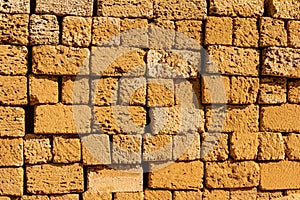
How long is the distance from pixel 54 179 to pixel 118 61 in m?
1.32

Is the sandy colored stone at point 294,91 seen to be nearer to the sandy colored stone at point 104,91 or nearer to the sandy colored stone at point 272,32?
the sandy colored stone at point 272,32

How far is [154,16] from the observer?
5.36 m

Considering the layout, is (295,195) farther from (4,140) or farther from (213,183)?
(4,140)

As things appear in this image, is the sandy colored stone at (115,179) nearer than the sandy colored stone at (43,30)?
No

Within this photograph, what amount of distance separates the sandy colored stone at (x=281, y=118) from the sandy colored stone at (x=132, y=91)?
1309mm

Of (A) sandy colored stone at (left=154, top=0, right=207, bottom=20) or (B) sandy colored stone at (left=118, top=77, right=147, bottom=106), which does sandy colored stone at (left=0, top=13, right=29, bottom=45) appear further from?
(A) sandy colored stone at (left=154, top=0, right=207, bottom=20)

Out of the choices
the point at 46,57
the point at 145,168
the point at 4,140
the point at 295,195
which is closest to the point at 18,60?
the point at 46,57

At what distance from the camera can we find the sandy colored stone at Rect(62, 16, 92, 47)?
5.18 m

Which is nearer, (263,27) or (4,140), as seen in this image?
(4,140)

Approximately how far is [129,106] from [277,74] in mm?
1608

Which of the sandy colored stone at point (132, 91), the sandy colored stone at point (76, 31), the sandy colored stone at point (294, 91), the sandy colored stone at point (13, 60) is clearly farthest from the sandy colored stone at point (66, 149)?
the sandy colored stone at point (294, 91)

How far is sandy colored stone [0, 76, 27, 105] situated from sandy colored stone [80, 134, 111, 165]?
72 centimetres

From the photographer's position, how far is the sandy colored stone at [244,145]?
18.3ft

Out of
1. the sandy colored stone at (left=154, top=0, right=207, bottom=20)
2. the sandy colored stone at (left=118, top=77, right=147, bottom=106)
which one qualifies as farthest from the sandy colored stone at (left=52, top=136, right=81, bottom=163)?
the sandy colored stone at (left=154, top=0, right=207, bottom=20)
